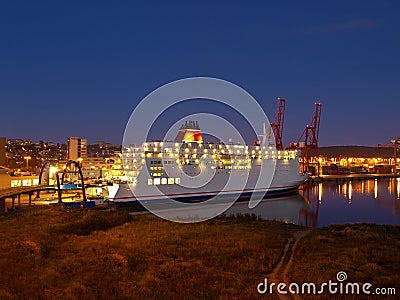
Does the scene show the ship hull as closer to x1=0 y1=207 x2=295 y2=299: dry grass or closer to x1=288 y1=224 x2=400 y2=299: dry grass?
x1=0 y1=207 x2=295 y2=299: dry grass

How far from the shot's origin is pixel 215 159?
131 ft

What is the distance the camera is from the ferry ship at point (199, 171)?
33.2 metres

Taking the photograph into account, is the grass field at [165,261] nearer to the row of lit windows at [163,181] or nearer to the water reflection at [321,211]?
the water reflection at [321,211]

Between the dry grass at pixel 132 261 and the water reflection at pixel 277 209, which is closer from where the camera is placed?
the dry grass at pixel 132 261

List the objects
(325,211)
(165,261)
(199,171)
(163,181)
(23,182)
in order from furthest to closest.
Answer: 1. (23,182)
2. (199,171)
3. (325,211)
4. (163,181)
5. (165,261)

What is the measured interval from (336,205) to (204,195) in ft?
49.2

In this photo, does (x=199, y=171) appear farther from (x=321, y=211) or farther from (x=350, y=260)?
(x=350, y=260)

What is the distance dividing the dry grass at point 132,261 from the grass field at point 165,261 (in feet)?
0.07

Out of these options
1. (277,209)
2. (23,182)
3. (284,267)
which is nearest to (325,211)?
(277,209)

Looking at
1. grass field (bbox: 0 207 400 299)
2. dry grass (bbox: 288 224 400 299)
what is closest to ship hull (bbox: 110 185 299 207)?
grass field (bbox: 0 207 400 299)

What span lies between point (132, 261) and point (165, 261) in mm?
996

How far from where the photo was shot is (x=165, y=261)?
34.1ft

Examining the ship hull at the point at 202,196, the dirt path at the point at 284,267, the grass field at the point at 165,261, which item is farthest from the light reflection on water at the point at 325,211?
the dirt path at the point at 284,267

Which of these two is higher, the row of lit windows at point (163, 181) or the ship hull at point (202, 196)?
the row of lit windows at point (163, 181)
